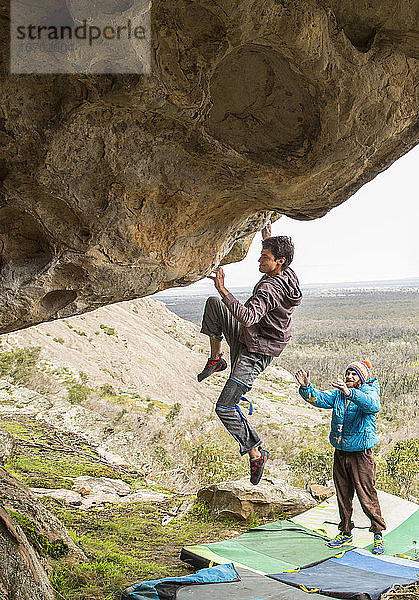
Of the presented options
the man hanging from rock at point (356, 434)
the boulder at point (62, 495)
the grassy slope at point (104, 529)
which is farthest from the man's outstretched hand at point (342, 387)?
the boulder at point (62, 495)

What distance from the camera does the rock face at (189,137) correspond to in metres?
3.44

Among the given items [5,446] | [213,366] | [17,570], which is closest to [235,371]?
[213,366]

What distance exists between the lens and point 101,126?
409 cm

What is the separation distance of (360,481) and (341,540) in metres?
0.92

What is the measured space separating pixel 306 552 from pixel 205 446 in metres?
8.21

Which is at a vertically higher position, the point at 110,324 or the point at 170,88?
the point at 170,88

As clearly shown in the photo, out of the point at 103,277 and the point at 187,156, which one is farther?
the point at 103,277

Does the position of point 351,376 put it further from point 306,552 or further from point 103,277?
point 103,277

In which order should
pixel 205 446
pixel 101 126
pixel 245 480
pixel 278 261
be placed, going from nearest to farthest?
pixel 101 126
pixel 278 261
pixel 245 480
pixel 205 446

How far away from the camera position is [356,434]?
6344 millimetres

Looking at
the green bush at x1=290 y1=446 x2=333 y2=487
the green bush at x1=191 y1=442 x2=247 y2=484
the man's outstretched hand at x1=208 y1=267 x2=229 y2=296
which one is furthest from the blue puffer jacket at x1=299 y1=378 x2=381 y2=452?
the green bush at x1=290 y1=446 x2=333 y2=487

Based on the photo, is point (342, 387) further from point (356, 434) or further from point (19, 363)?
point (19, 363)

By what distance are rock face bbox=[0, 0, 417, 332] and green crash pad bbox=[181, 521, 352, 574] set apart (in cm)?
332

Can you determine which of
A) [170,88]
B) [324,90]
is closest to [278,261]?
[324,90]
